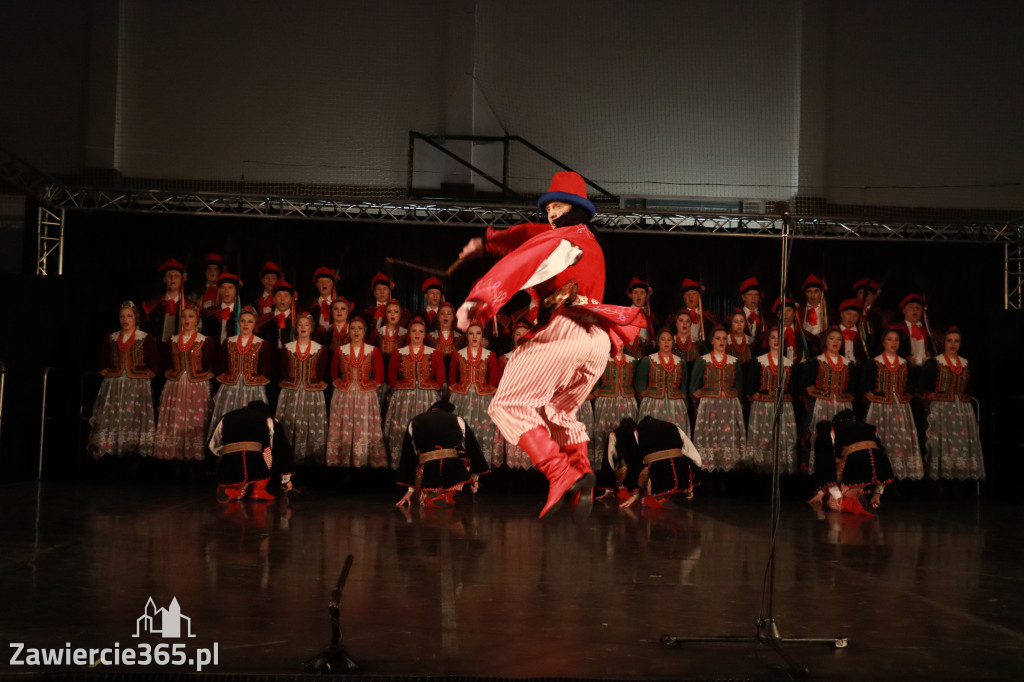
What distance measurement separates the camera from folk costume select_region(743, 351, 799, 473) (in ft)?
25.0

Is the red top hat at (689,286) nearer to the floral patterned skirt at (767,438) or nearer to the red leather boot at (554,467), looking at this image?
the floral patterned skirt at (767,438)

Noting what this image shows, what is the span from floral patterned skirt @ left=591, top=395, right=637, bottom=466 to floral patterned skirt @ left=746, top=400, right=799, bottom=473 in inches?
39.3

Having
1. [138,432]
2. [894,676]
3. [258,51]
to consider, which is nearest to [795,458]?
[894,676]

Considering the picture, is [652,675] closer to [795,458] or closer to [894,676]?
[894,676]

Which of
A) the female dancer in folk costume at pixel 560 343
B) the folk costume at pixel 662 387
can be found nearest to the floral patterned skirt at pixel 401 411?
the folk costume at pixel 662 387

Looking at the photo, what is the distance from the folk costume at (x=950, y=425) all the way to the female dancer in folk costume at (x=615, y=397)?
2.46 meters

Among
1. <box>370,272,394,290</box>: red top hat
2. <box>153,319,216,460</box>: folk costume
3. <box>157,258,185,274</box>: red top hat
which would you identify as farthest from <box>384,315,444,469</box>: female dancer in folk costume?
<box>157,258,185,274</box>: red top hat

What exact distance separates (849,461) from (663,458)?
4.54 ft

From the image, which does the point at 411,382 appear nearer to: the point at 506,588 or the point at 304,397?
the point at 304,397

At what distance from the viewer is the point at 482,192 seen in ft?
29.4

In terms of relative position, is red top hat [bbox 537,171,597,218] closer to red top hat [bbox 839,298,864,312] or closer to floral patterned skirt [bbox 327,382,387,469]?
floral patterned skirt [bbox 327,382,387,469]

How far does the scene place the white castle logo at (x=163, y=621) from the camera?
10.4 ft

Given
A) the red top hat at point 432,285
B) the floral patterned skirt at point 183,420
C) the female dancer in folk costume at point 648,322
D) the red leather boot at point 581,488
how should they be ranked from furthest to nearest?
the red top hat at point 432,285, the female dancer in folk costume at point 648,322, the floral patterned skirt at point 183,420, the red leather boot at point 581,488

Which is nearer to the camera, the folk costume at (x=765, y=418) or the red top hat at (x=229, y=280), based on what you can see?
the folk costume at (x=765, y=418)
